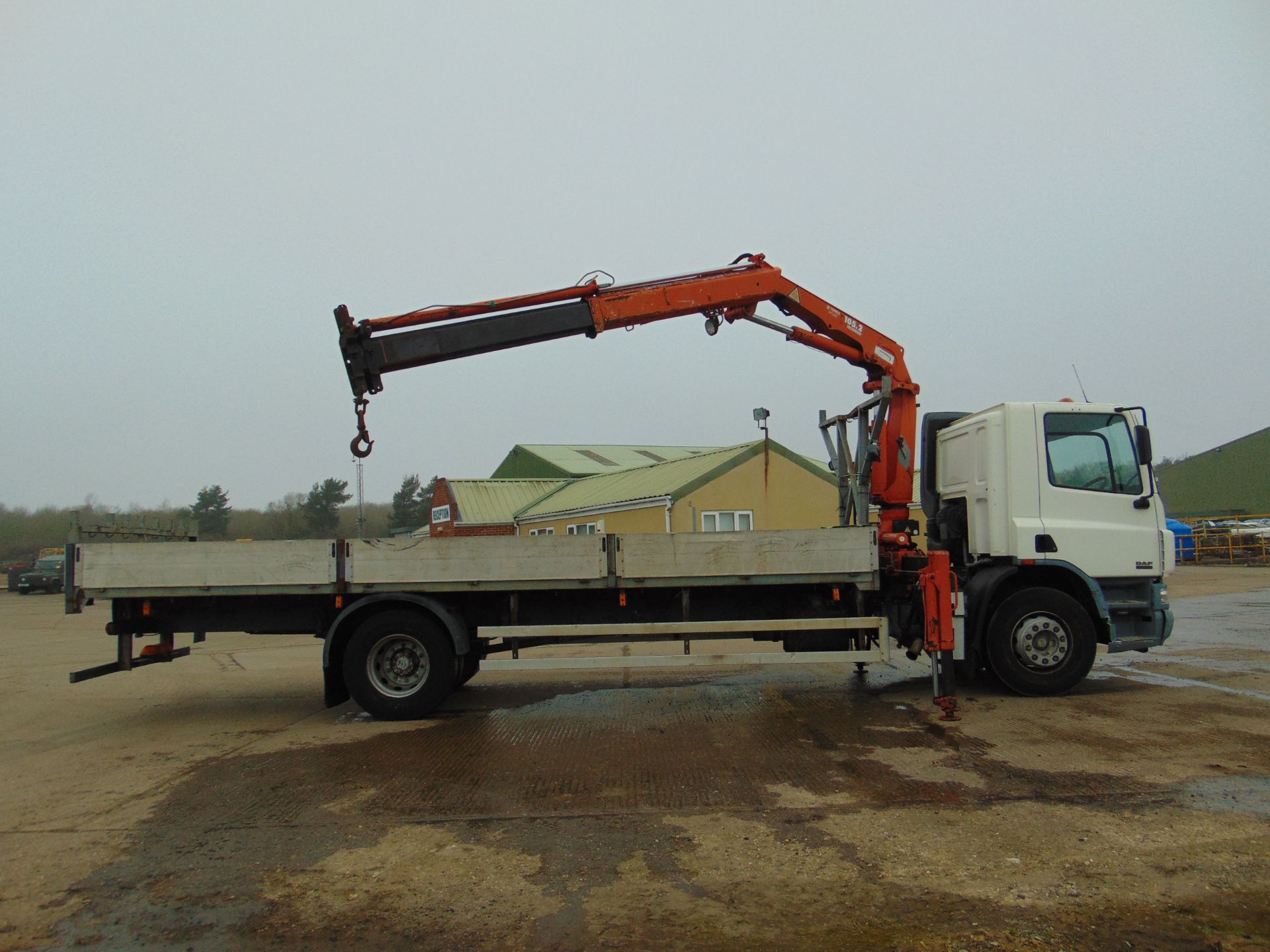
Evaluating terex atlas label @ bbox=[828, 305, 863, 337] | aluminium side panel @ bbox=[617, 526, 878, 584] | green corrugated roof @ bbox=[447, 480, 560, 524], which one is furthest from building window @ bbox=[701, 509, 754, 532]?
aluminium side panel @ bbox=[617, 526, 878, 584]

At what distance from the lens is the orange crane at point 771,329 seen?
855 centimetres

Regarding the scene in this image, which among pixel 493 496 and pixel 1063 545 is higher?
pixel 493 496

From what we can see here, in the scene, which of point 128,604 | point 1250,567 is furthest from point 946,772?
point 1250,567

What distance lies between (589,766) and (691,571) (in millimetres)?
2238

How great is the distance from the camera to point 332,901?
4176mm

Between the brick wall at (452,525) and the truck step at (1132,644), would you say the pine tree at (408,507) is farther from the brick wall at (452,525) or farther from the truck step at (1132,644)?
the truck step at (1132,644)

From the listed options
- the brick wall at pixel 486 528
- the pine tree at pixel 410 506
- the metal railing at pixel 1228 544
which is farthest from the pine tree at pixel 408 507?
the metal railing at pixel 1228 544

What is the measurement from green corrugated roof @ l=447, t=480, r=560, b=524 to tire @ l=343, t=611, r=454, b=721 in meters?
23.3

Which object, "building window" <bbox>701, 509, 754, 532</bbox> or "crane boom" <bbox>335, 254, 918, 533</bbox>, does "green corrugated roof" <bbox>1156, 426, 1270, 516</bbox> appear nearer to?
"building window" <bbox>701, 509, 754, 532</bbox>

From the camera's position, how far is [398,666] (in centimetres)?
830

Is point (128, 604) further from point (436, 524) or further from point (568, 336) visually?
point (436, 524)

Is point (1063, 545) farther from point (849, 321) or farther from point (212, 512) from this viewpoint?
point (212, 512)

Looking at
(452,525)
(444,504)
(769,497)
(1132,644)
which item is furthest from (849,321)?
(444,504)

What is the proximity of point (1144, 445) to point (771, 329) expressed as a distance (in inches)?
158
